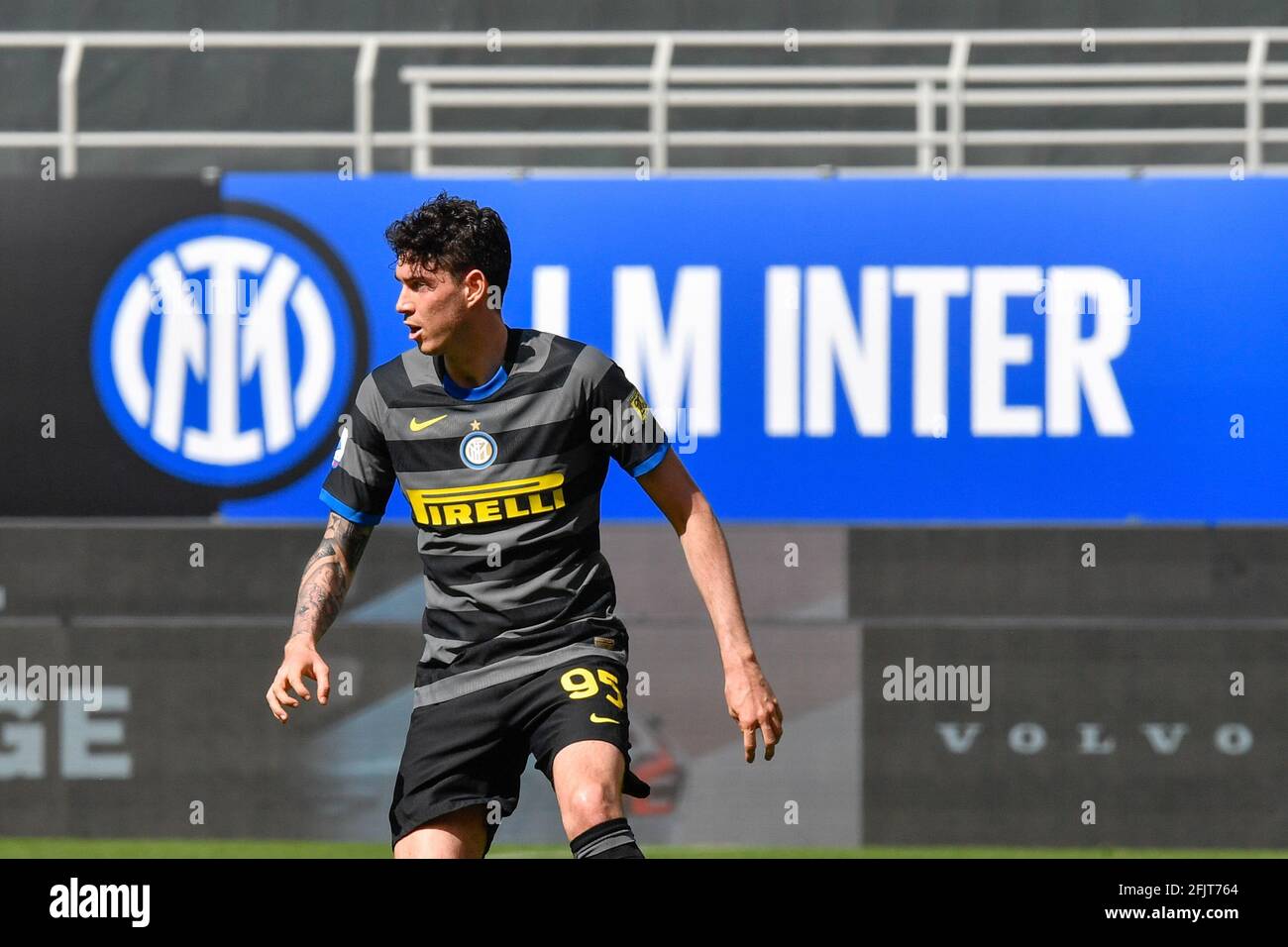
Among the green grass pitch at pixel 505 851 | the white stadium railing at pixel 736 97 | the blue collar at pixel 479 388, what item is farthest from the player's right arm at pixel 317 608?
the white stadium railing at pixel 736 97

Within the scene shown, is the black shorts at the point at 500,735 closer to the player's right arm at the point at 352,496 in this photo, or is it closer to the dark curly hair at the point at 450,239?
the player's right arm at the point at 352,496

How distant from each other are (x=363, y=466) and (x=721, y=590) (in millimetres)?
954

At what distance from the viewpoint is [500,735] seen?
15.0 feet

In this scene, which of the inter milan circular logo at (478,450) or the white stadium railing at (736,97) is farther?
the white stadium railing at (736,97)

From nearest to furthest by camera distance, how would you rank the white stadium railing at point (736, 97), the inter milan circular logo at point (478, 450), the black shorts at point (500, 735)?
the black shorts at point (500, 735), the inter milan circular logo at point (478, 450), the white stadium railing at point (736, 97)

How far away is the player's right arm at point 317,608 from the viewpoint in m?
4.24

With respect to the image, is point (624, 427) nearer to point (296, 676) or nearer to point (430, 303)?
point (430, 303)

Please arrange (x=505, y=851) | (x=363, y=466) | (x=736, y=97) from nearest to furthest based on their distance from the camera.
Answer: (x=363, y=466) < (x=505, y=851) < (x=736, y=97)

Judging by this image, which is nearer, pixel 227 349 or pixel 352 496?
pixel 352 496

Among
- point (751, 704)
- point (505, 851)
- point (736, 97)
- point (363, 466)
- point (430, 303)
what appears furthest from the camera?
point (736, 97)

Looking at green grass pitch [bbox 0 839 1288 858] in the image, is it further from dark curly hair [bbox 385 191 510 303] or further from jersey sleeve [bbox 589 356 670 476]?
dark curly hair [bbox 385 191 510 303]

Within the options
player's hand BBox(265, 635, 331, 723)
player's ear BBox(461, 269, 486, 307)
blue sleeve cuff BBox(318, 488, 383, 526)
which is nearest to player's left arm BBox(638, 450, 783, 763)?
player's ear BBox(461, 269, 486, 307)

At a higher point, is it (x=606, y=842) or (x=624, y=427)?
Result: (x=624, y=427)

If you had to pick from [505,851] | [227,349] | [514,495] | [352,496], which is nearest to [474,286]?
[514,495]
